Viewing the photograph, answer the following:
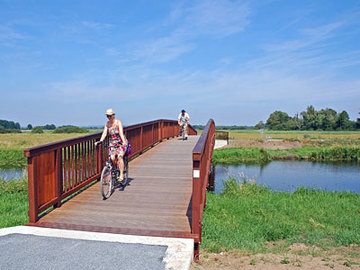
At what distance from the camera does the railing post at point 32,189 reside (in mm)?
4941

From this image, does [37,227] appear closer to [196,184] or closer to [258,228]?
[196,184]

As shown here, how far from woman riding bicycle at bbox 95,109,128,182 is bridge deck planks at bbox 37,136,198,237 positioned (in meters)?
0.75

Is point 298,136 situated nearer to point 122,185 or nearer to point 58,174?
point 122,185

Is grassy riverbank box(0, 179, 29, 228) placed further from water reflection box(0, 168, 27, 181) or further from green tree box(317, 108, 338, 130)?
green tree box(317, 108, 338, 130)

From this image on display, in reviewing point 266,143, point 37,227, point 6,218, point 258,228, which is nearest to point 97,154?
point 6,218

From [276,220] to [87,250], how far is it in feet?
18.7

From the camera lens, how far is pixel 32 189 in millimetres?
4973

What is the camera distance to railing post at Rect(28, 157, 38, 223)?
4.94 meters

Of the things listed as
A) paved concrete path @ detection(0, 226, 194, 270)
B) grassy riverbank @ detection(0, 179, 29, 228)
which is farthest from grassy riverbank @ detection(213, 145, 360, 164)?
paved concrete path @ detection(0, 226, 194, 270)

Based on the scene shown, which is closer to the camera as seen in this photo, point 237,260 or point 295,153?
point 237,260

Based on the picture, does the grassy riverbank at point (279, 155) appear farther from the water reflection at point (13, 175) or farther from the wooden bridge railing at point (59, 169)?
the wooden bridge railing at point (59, 169)

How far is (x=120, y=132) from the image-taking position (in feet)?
21.8

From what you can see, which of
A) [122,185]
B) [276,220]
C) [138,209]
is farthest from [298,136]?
[138,209]

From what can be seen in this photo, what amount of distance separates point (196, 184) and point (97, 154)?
12.4 ft
